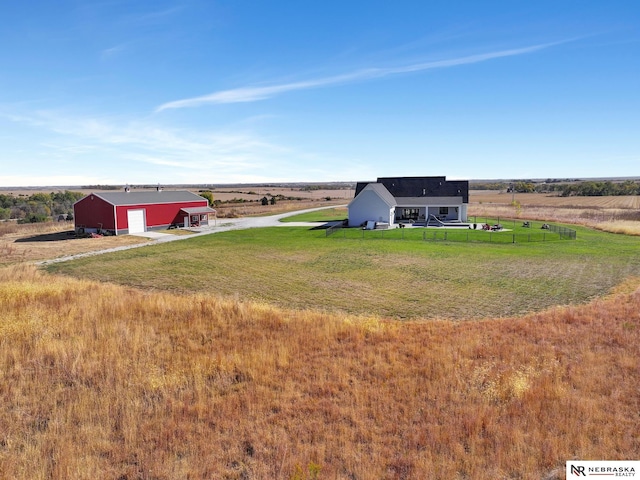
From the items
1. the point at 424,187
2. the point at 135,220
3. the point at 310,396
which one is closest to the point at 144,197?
the point at 135,220

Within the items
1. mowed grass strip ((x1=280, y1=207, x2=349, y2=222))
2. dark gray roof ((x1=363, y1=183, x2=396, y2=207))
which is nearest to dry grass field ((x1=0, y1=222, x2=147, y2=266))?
mowed grass strip ((x1=280, y1=207, x2=349, y2=222))

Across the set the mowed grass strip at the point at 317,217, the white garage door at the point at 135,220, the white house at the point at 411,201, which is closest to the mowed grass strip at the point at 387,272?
the white garage door at the point at 135,220

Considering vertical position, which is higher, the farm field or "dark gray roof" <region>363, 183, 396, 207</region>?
"dark gray roof" <region>363, 183, 396, 207</region>

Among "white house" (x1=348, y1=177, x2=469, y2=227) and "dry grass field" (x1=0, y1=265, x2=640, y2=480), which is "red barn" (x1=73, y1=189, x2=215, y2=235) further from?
"dry grass field" (x1=0, y1=265, x2=640, y2=480)

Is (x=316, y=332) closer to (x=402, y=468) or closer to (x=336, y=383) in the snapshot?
(x=336, y=383)

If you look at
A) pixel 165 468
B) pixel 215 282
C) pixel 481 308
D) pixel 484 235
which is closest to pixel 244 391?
pixel 165 468

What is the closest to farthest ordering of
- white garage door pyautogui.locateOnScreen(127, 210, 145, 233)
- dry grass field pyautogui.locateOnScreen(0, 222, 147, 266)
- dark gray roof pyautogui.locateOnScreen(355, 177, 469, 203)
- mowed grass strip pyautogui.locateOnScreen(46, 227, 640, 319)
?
mowed grass strip pyautogui.locateOnScreen(46, 227, 640, 319) < dry grass field pyautogui.locateOnScreen(0, 222, 147, 266) < white garage door pyautogui.locateOnScreen(127, 210, 145, 233) < dark gray roof pyautogui.locateOnScreen(355, 177, 469, 203)

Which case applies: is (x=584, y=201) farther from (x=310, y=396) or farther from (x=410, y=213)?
(x=310, y=396)
